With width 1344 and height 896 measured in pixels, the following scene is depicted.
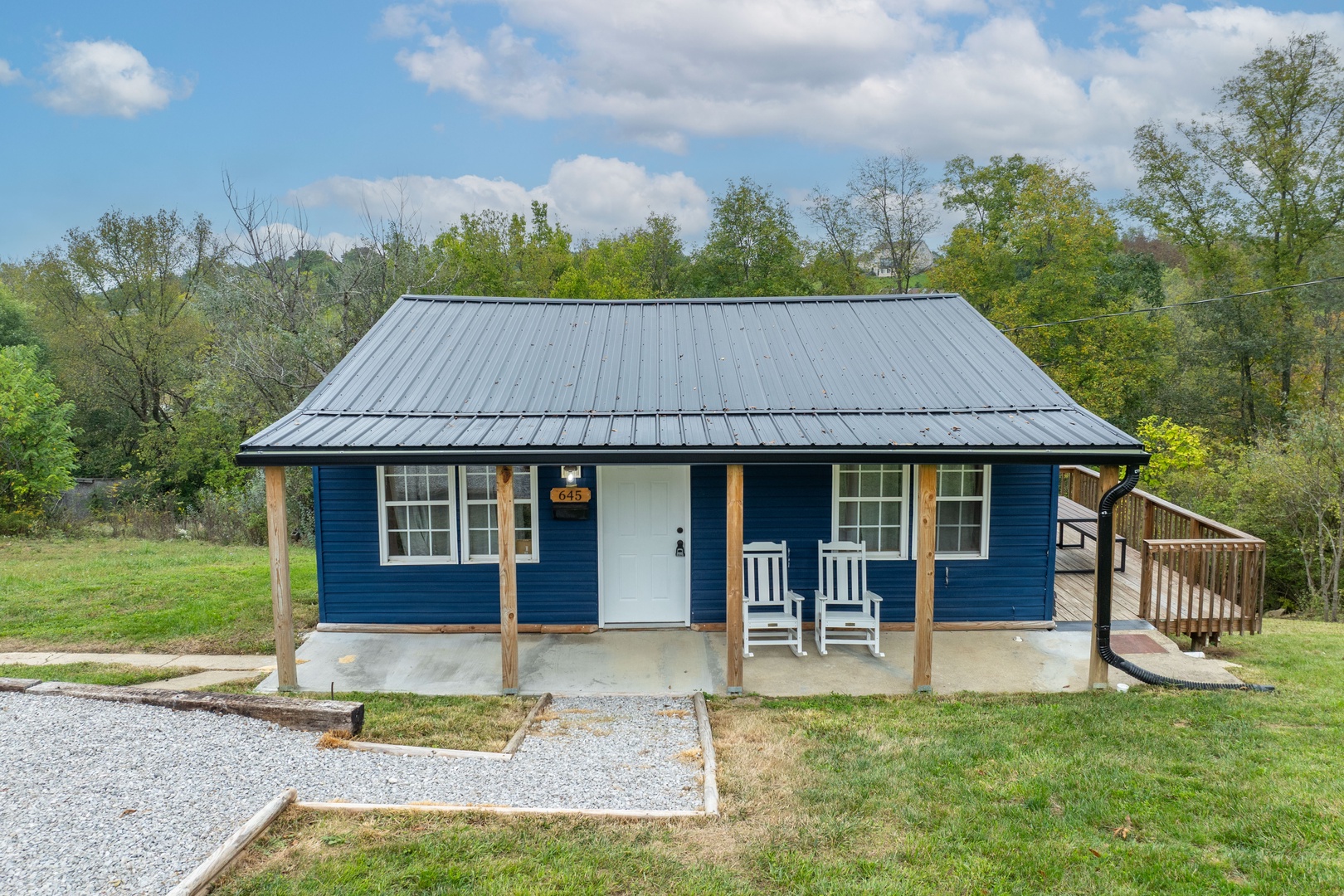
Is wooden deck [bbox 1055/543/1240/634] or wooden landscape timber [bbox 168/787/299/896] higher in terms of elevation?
wooden landscape timber [bbox 168/787/299/896]

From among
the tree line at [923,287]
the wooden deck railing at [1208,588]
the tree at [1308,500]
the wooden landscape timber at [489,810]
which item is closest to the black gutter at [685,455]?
the wooden deck railing at [1208,588]

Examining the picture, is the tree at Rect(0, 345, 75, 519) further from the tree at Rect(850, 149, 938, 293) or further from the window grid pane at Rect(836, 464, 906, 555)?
the tree at Rect(850, 149, 938, 293)

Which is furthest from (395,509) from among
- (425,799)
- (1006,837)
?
(1006,837)

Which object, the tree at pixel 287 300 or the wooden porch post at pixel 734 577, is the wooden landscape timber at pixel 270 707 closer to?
the wooden porch post at pixel 734 577

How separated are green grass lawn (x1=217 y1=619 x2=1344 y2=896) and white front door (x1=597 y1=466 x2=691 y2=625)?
2.58 meters

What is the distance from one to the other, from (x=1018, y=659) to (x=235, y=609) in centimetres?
844

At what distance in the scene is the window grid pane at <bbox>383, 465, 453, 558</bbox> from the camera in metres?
7.85

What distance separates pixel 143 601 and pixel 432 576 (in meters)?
4.00

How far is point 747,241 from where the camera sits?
91.6ft

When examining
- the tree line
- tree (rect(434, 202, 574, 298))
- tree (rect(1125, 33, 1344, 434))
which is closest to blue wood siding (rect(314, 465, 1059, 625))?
the tree line

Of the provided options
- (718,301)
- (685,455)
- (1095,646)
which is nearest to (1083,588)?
(1095,646)

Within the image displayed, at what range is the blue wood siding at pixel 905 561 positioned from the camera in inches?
311

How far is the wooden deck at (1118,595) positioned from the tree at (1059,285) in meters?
13.6

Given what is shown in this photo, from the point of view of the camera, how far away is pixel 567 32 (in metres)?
21.0
